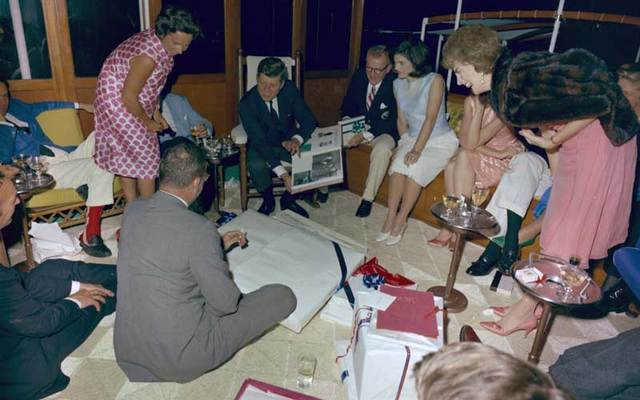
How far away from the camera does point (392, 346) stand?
1.69 meters

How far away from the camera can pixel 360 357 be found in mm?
1774

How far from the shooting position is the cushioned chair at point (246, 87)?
3.48 m

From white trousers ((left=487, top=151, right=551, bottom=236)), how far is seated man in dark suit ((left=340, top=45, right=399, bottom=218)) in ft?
3.44

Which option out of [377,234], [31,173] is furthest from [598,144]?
[31,173]

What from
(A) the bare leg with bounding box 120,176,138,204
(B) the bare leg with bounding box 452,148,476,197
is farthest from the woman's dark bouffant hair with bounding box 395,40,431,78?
(A) the bare leg with bounding box 120,176,138,204

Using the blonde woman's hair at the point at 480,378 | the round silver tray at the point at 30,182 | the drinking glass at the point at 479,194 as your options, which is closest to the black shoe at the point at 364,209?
the drinking glass at the point at 479,194

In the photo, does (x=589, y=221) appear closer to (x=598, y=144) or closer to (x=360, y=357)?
(x=598, y=144)

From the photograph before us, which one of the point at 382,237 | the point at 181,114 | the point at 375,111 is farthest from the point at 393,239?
the point at 181,114

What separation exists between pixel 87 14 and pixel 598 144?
3589mm

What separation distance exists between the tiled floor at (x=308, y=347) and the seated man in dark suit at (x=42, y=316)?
96mm

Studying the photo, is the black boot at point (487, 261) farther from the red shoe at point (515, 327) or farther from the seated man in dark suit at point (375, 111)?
the seated man in dark suit at point (375, 111)

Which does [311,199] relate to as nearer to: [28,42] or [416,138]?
[416,138]

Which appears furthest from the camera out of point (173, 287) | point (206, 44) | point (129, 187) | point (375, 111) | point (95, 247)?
point (206, 44)

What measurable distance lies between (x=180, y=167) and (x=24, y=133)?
1.89 m
